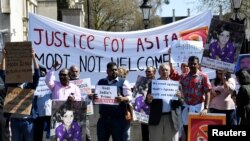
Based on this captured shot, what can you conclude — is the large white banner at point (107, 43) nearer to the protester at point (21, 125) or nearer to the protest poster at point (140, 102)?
the protest poster at point (140, 102)

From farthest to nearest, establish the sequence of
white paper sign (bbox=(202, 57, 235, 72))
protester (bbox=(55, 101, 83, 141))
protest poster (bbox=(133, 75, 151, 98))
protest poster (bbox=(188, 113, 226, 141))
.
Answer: protest poster (bbox=(133, 75, 151, 98)) < white paper sign (bbox=(202, 57, 235, 72)) < protester (bbox=(55, 101, 83, 141)) < protest poster (bbox=(188, 113, 226, 141))

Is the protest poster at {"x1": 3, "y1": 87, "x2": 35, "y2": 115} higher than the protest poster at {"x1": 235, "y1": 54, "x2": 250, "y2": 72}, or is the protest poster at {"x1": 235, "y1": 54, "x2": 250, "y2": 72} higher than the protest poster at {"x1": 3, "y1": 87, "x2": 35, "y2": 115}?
the protest poster at {"x1": 235, "y1": 54, "x2": 250, "y2": 72}

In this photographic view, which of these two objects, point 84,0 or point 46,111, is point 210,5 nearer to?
point 84,0

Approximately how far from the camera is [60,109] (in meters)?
8.24

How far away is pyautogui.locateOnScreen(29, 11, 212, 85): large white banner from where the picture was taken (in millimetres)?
11016

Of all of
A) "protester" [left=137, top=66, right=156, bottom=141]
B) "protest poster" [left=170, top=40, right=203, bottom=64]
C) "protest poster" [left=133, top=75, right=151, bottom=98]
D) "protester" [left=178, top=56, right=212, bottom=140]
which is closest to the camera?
"protester" [left=178, top=56, right=212, bottom=140]

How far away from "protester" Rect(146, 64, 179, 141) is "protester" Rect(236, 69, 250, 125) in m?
1.18

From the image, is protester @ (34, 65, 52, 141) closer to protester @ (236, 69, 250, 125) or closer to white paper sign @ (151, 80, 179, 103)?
white paper sign @ (151, 80, 179, 103)

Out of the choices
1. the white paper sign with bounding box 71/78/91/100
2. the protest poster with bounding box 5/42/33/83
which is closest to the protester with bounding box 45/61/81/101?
the protest poster with bounding box 5/42/33/83

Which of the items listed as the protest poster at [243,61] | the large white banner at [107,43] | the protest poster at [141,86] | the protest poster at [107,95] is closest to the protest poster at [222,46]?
the protest poster at [141,86]

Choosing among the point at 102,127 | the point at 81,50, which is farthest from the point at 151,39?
the point at 102,127

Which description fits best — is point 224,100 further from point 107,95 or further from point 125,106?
point 107,95

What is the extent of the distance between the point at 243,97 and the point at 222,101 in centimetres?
69

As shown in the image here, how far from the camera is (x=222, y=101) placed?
967cm
